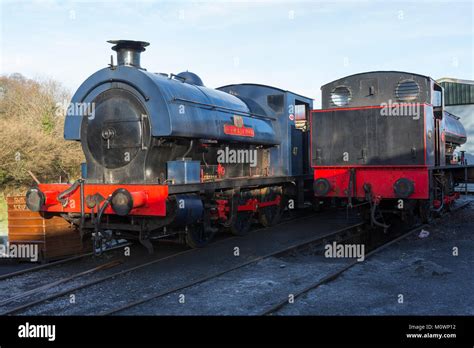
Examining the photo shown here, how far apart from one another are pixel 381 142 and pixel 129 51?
17.3 feet

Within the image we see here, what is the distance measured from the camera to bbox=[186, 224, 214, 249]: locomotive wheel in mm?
8008

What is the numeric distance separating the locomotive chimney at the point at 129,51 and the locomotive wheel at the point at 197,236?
2.90 m

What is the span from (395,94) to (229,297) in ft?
20.5

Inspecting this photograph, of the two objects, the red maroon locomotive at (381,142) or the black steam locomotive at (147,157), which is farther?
the red maroon locomotive at (381,142)

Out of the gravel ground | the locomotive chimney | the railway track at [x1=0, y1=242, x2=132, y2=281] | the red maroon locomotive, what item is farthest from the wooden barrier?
the red maroon locomotive

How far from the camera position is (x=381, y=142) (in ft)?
30.9

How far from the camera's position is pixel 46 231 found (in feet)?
25.2

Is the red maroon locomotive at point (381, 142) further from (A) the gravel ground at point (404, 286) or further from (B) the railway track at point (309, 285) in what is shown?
(A) the gravel ground at point (404, 286)

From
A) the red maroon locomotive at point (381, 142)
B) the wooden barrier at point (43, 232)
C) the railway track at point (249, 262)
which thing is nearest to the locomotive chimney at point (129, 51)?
the wooden barrier at point (43, 232)

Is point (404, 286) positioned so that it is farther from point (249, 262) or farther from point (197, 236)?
point (197, 236)

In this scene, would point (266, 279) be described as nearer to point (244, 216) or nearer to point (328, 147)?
point (244, 216)

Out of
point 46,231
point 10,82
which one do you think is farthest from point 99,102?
point 10,82

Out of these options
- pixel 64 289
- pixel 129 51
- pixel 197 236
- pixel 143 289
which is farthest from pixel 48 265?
pixel 129 51

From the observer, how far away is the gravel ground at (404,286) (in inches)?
198
